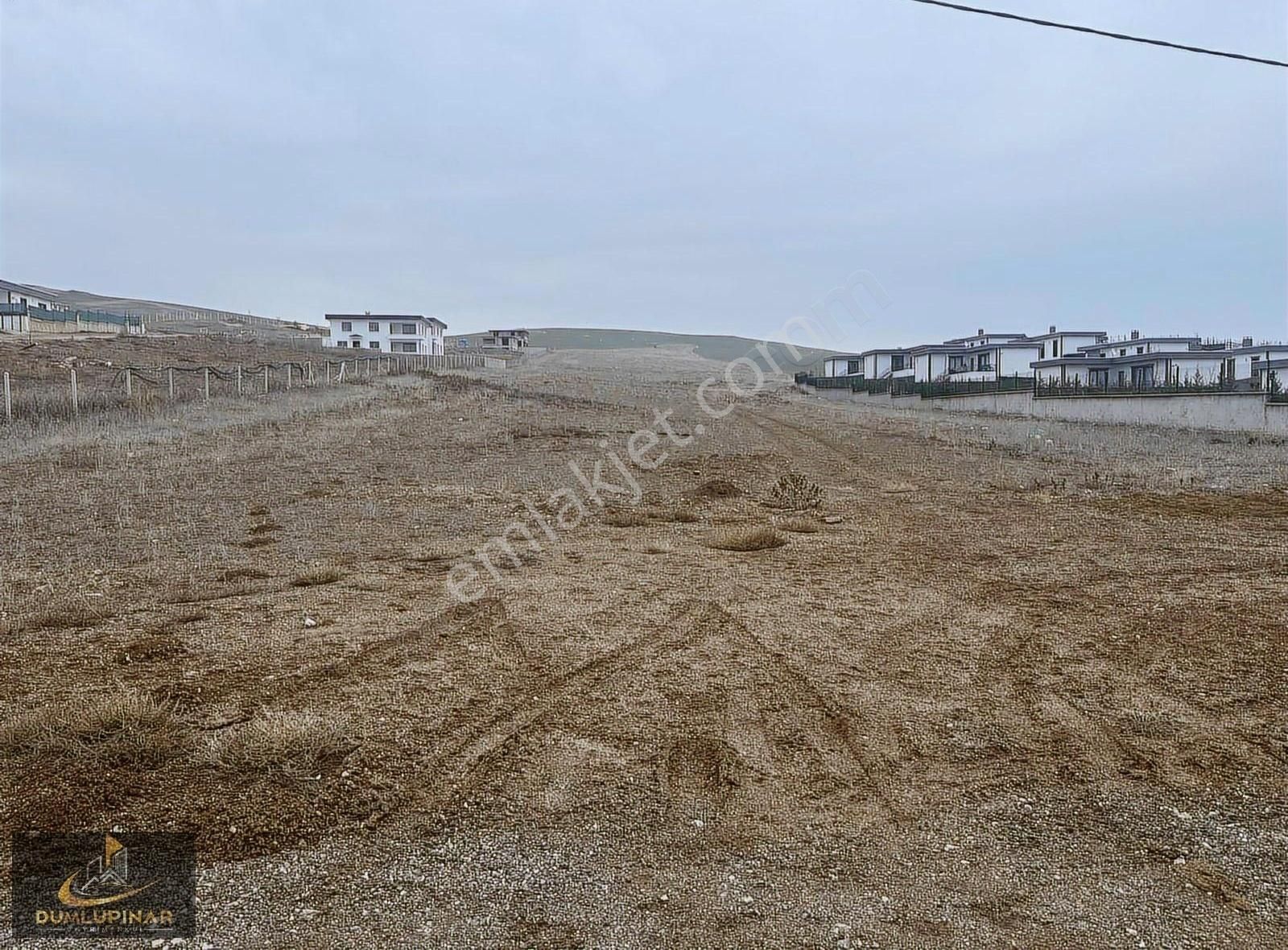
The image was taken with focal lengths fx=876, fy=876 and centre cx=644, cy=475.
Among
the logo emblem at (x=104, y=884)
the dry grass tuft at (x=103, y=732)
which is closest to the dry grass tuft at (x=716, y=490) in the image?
the dry grass tuft at (x=103, y=732)

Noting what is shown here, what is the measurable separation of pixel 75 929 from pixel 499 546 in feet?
21.9

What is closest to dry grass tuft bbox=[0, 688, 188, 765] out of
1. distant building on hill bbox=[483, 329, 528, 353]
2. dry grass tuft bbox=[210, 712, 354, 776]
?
dry grass tuft bbox=[210, 712, 354, 776]

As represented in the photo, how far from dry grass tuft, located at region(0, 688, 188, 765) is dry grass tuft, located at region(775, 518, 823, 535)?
7.71 metres

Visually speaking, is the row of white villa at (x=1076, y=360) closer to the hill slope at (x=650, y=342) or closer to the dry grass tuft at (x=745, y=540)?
the dry grass tuft at (x=745, y=540)

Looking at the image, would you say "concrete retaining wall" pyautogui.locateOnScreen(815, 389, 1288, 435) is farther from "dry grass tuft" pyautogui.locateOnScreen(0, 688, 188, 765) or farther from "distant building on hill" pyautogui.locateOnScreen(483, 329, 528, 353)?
"distant building on hill" pyautogui.locateOnScreen(483, 329, 528, 353)

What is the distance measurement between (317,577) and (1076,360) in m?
45.3

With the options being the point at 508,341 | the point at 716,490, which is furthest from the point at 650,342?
the point at 716,490

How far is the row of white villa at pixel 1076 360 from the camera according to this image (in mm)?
41375

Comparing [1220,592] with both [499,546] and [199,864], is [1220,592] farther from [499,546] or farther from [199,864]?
[199,864]

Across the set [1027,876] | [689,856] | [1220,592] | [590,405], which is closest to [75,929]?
[689,856]

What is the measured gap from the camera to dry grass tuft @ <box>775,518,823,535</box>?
11062 millimetres

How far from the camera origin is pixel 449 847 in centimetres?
369

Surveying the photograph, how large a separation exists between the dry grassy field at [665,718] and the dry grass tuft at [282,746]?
2 centimetres

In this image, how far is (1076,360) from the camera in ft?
148
